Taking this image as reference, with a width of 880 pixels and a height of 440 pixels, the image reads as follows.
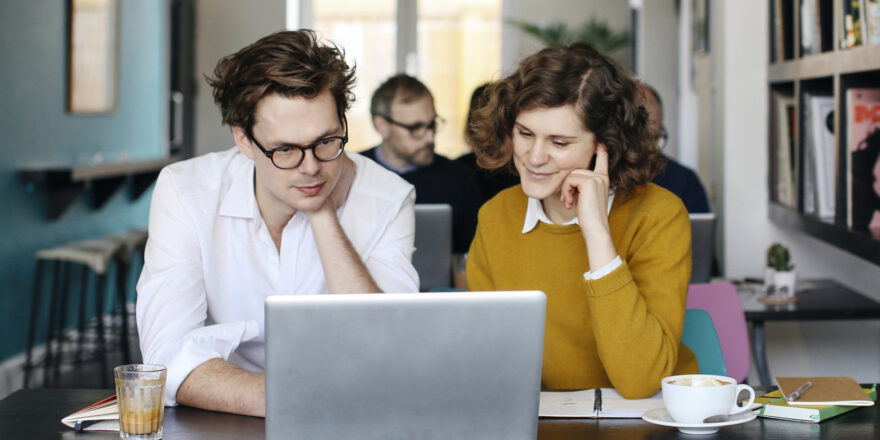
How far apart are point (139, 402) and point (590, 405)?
0.66 metres

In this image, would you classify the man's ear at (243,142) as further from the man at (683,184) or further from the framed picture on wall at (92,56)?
the framed picture on wall at (92,56)

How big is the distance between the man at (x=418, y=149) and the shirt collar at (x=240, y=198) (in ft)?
5.82

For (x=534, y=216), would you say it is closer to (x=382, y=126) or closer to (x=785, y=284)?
(x=785, y=284)

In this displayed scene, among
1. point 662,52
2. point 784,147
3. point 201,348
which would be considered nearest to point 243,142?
point 201,348

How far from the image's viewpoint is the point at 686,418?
51.2 inches

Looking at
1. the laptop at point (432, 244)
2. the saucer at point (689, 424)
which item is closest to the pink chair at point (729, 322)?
the saucer at point (689, 424)

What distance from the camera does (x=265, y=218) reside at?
1.88 m

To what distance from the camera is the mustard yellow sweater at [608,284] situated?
Answer: 1.50 metres

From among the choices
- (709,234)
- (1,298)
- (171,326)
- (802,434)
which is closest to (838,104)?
(709,234)

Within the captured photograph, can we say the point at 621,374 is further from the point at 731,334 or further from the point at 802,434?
the point at 731,334

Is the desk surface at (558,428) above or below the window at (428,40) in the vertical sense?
below

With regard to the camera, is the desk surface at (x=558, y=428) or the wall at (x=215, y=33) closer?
the desk surface at (x=558, y=428)

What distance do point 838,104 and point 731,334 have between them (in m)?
0.80

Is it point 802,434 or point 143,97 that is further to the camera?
point 143,97
